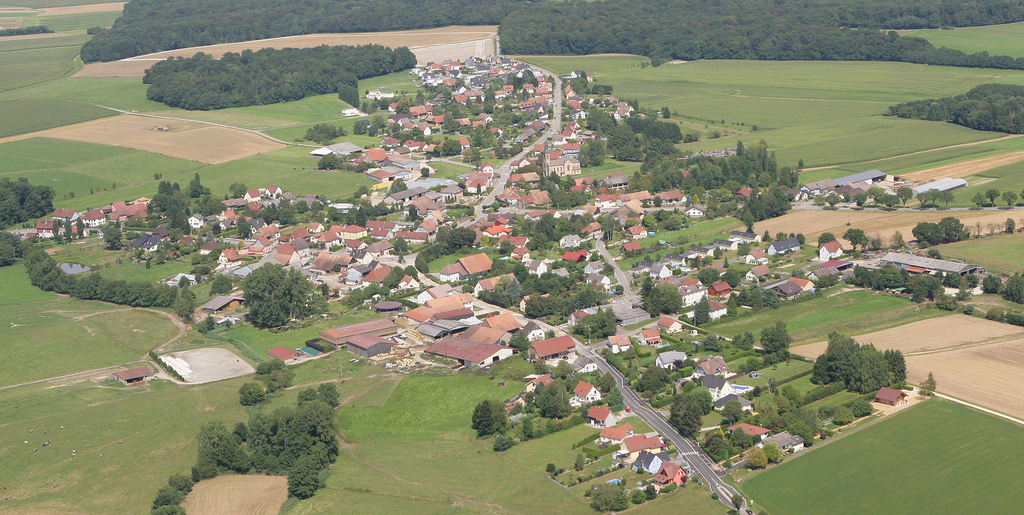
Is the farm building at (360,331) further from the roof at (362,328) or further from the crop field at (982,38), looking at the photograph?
the crop field at (982,38)

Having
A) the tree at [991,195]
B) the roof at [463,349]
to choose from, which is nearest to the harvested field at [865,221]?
the tree at [991,195]

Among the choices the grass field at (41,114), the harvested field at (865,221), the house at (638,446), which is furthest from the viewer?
the grass field at (41,114)

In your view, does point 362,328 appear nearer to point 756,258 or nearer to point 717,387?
point 717,387

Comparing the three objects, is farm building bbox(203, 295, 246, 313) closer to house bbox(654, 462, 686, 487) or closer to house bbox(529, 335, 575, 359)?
house bbox(529, 335, 575, 359)

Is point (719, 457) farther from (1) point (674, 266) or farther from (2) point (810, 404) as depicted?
(1) point (674, 266)

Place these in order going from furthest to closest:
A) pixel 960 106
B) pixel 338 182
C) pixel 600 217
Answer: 1. pixel 960 106
2. pixel 338 182
3. pixel 600 217

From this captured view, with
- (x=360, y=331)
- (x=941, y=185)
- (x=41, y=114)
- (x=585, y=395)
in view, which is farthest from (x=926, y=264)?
(x=41, y=114)

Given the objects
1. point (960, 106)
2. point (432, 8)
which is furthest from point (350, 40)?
point (960, 106)
